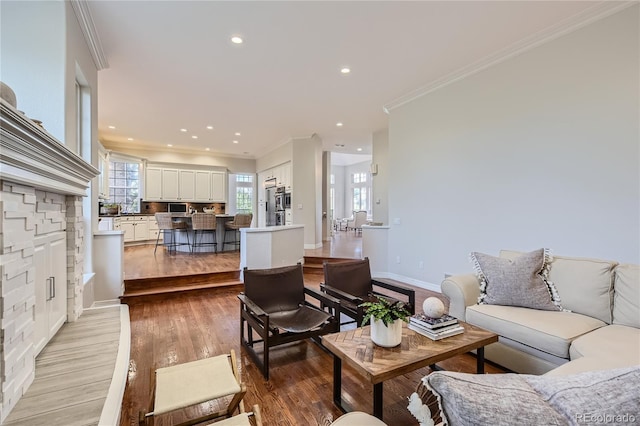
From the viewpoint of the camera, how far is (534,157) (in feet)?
11.0

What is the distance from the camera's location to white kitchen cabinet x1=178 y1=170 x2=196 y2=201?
9.52 metres

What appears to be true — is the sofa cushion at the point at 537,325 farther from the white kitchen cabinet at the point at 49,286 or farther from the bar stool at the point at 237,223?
the bar stool at the point at 237,223

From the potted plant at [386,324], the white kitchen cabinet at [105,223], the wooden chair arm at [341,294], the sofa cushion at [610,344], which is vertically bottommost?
the sofa cushion at [610,344]

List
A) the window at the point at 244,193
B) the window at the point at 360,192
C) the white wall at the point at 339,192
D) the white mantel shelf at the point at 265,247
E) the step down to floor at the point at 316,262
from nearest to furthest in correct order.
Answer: the white mantel shelf at the point at 265,247 < the step down to floor at the point at 316,262 < the window at the point at 244,193 < the window at the point at 360,192 < the white wall at the point at 339,192

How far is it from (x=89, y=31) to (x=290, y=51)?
2149mm

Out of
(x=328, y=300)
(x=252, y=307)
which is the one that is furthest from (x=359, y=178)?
(x=252, y=307)

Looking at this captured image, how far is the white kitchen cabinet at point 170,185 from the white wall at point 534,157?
25.0 ft

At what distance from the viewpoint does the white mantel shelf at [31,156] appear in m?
1.09

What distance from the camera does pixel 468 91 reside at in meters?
4.06

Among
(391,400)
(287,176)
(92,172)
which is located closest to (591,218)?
(391,400)

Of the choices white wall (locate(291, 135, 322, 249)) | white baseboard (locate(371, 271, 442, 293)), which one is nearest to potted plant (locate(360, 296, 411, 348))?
white baseboard (locate(371, 271, 442, 293))

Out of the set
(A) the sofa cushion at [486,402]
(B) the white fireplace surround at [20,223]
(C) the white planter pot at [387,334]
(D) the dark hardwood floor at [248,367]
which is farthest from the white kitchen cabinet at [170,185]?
(A) the sofa cushion at [486,402]

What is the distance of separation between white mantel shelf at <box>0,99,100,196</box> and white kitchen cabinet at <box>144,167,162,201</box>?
7912 millimetres

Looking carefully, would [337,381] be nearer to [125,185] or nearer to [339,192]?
[125,185]
